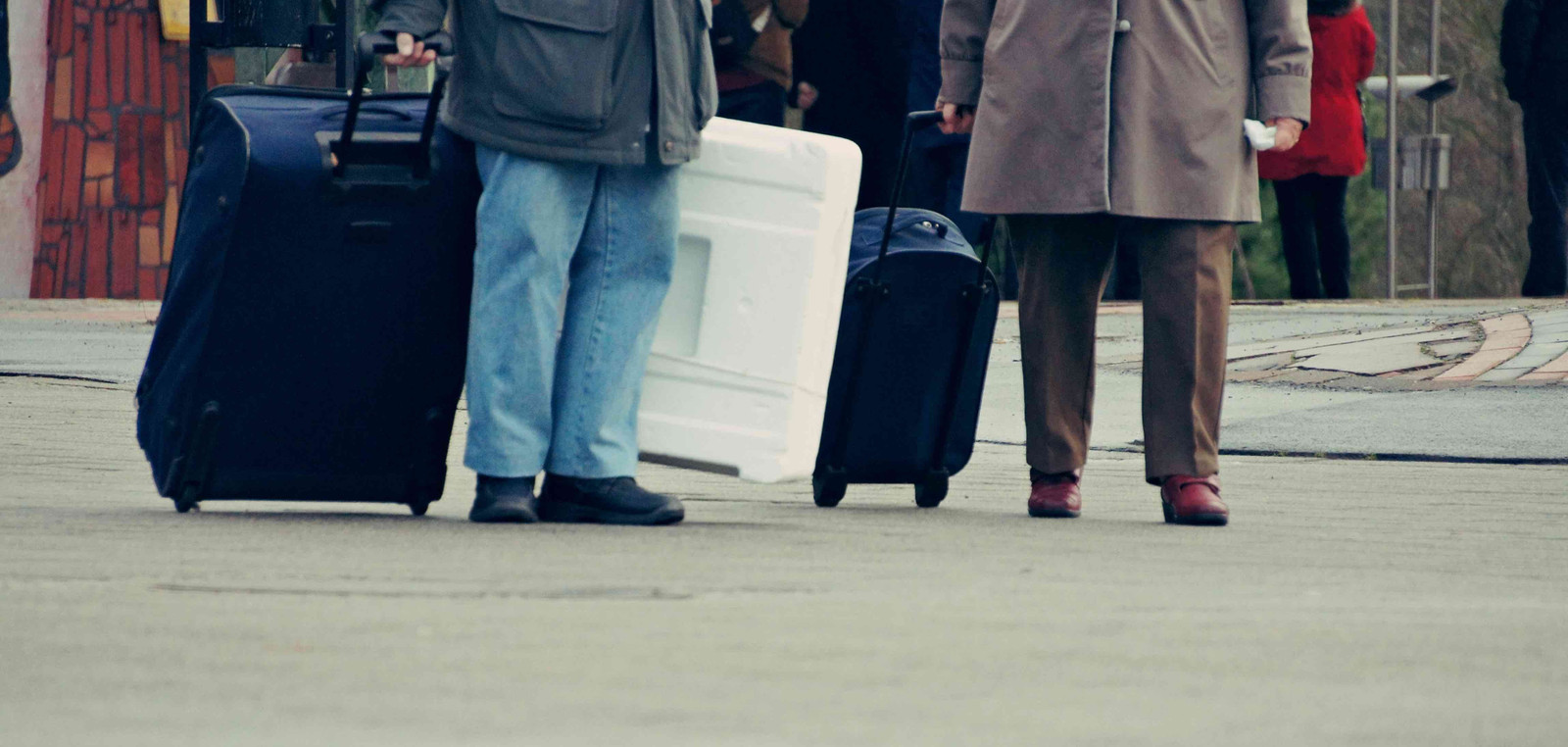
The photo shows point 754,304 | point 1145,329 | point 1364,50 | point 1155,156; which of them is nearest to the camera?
point 754,304

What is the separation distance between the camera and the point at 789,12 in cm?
870

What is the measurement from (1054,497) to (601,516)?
0.94 meters

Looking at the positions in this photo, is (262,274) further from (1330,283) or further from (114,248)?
(114,248)

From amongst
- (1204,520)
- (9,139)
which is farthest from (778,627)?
(9,139)

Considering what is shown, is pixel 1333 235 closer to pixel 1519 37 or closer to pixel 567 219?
pixel 1519 37

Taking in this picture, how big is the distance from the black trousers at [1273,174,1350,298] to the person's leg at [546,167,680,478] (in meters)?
7.27

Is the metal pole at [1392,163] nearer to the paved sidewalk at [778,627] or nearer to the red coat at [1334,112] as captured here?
the red coat at [1334,112]

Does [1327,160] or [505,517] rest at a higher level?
[1327,160]

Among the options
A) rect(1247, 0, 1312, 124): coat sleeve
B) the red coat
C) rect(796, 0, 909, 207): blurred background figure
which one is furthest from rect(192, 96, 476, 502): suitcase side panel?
the red coat

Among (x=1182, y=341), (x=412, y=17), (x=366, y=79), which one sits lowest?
(x=1182, y=341)

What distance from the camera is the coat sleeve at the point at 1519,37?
1173cm

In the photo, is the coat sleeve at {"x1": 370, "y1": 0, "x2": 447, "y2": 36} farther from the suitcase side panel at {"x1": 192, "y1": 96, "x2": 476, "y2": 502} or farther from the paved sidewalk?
the paved sidewalk

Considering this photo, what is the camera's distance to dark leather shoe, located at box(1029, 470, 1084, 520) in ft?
16.7

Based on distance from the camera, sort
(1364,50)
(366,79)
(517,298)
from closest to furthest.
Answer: (366,79)
(517,298)
(1364,50)
